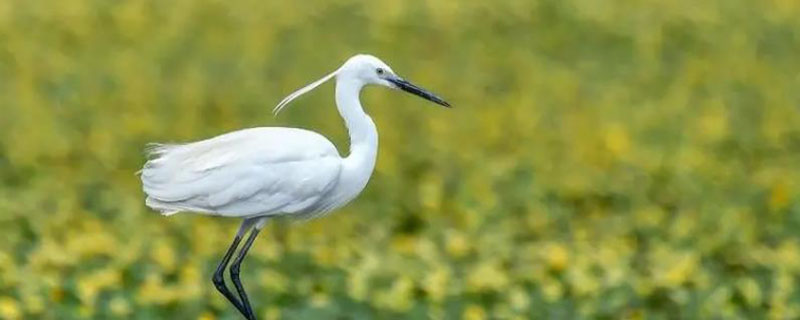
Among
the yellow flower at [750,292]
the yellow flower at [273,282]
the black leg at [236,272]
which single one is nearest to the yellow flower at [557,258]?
the yellow flower at [750,292]

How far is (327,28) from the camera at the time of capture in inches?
465

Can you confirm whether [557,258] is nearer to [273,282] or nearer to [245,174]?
[273,282]

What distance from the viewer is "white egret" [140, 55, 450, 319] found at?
3.05 metres

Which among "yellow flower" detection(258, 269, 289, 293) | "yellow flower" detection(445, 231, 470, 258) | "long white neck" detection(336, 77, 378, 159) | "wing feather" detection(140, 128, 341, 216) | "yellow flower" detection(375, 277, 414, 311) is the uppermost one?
"yellow flower" detection(445, 231, 470, 258)

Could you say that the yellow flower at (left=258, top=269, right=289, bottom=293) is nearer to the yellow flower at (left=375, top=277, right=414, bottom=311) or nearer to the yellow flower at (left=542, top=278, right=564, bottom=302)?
the yellow flower at (left=375, top=277, right=414, bottom=311)

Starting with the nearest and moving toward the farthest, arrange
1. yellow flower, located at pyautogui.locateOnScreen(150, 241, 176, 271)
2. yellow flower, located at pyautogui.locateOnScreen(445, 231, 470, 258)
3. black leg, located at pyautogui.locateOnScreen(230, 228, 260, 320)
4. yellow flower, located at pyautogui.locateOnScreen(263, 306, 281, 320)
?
black leg, located at pyautogui.locateOnScreen(230, 228, 260, 320)
yellow flower, located at pyautogui.locateOnScreen(263, 306, 281, 320)
yellow flower, located at pyautogui.locateOnScreen(150, 241, 176, 271)
yellow flower, located at pyautogui.locateOnScreen(445, 231, 470, 258)

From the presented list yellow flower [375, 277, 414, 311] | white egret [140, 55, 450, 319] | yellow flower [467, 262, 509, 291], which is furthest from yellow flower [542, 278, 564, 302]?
white egret [140, 55, 450, 319]

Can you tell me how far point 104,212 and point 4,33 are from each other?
4552 mm

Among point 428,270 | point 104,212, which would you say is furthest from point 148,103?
point 428,270

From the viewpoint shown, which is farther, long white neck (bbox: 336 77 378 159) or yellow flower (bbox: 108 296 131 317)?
yellow flower (bbox: 108 296 131 317)

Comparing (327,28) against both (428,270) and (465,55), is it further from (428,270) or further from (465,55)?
(428,270)

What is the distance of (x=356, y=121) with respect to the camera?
3.08 m

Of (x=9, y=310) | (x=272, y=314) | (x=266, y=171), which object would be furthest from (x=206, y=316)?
(x=266, y=171)

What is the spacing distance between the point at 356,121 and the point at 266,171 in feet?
0.61
